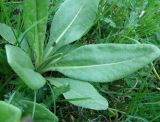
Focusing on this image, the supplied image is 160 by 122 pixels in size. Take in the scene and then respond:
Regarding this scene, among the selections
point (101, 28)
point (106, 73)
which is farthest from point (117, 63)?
point (101, 28)

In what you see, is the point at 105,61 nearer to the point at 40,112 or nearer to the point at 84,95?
the point at 84,95

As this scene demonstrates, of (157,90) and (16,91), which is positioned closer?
(16,91)

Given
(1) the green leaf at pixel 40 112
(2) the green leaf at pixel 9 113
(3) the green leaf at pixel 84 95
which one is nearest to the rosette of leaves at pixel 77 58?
(3) the green leaf at pixel 84 95

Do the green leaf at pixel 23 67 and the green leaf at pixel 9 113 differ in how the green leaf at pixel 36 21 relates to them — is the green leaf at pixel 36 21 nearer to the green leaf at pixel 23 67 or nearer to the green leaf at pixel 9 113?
the green leaf at pixel 23 67

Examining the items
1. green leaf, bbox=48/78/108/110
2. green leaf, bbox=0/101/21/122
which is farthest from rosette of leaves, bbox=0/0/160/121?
green leaf, bbox=0/101/21/122

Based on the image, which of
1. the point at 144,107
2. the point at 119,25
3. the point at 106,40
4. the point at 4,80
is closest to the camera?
the point at 4,80

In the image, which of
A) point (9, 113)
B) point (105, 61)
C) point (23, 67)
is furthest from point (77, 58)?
point (9, 113)

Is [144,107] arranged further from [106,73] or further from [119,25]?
[119,25]
